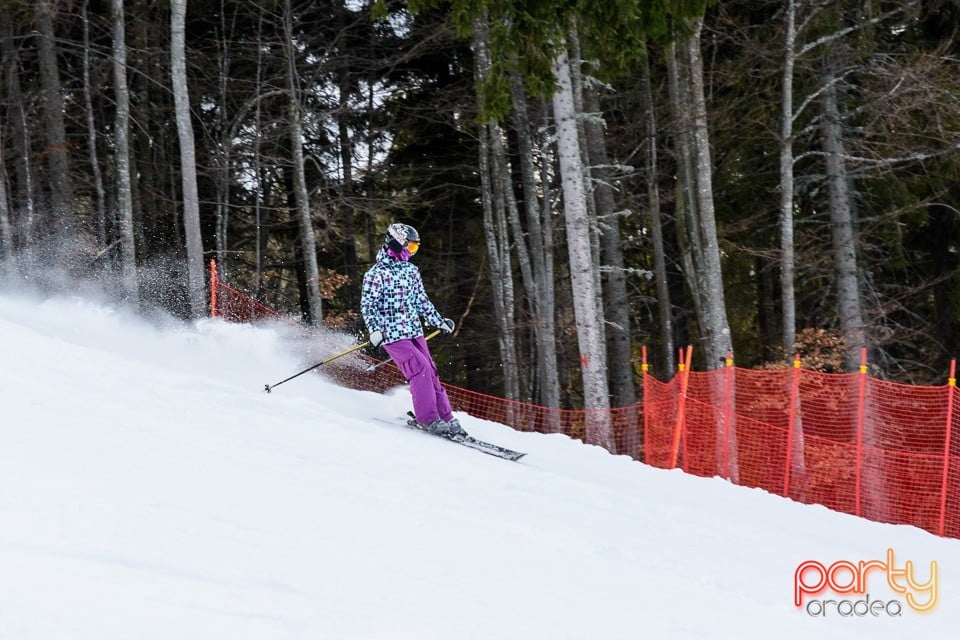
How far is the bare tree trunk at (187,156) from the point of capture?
44.8 feet

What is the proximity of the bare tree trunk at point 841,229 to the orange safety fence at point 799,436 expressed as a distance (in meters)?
0.87

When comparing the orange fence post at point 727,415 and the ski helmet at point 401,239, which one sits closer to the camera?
the ski helmet at point 401,239

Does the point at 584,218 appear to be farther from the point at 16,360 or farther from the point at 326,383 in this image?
the point at 16,360

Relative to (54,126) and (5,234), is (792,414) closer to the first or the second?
(54,126)

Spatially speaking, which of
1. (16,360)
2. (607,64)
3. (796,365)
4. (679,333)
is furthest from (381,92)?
(16,360)

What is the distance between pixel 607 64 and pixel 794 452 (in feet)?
19.5

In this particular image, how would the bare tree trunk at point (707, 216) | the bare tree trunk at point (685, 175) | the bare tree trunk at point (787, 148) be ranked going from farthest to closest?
1. the bare tree trunk at point (685, 175)
2. the bare tree trunk at point (787, 148)
3. the bare tree trunk at point (707, 216)

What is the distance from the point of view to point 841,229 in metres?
15.5

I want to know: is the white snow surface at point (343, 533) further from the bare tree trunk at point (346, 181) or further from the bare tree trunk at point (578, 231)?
the bare tree trunk at point (346, 181)

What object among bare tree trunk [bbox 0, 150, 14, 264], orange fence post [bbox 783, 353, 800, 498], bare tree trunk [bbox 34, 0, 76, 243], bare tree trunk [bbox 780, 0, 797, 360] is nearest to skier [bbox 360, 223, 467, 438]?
orange fence post [bbox 783, 353, 800, 498]

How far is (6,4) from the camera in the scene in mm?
16031

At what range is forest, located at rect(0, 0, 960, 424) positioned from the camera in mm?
14633

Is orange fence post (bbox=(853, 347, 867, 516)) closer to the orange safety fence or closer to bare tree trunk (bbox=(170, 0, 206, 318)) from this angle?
the orange safety fence

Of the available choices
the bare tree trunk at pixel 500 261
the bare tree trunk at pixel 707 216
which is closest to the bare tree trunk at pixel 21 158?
the bare tree trunk at pixel 500 261
